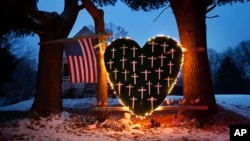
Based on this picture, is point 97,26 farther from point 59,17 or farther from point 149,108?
point 149,108

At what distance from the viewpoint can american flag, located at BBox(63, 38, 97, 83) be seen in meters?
10.9

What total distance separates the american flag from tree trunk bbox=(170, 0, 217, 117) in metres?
2.83

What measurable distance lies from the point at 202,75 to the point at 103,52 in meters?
3.12

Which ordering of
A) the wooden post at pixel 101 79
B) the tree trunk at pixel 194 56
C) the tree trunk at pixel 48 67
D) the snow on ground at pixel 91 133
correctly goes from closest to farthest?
1. the snow on ground at pixel 91 133
2. the wooden post at pixel 101 79
3. the tree trunk at pixel 194 56
4. the tree trunk at pixel 48 67

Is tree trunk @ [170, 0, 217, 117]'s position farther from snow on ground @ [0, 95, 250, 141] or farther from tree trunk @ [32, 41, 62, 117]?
tree trunk @ [32, 41, 62, 117]

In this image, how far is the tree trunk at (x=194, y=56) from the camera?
10.9 meters

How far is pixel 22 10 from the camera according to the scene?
1034 centimetres

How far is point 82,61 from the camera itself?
11.0 m

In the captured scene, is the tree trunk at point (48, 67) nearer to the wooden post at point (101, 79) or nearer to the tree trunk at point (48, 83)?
the tree trunk at point (48, 83)

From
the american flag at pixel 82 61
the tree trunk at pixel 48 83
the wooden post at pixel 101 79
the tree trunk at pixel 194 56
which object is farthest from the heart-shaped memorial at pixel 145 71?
the tree trunk at pixel 48 83

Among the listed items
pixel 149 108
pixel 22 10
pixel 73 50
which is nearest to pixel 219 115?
pixel 149 108

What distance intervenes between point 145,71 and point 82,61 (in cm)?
230

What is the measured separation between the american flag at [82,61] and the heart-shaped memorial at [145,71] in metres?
1.18

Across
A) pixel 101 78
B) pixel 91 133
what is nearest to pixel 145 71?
pixel 101 78
